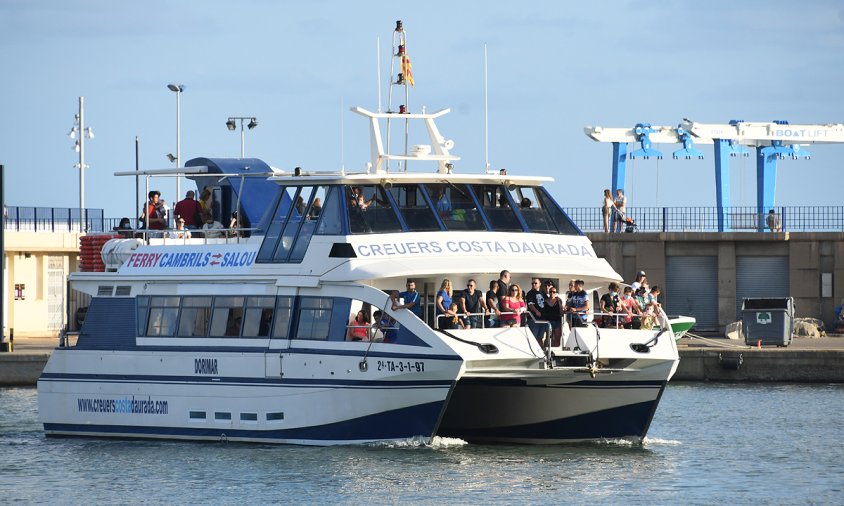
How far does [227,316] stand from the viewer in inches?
1169

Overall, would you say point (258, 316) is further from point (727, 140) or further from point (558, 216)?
point (727, 140)

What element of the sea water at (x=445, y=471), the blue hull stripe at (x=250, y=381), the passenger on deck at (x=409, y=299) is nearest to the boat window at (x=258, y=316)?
the blue hull stripe at (x=250, y=381)

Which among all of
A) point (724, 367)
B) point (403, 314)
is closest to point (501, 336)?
point (403, 314)

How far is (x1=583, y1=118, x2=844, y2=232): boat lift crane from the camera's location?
64.4m

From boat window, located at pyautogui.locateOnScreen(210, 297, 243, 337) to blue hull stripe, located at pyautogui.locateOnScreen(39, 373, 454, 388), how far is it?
77 cm

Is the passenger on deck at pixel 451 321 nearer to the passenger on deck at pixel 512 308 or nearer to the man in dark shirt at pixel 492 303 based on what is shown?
→ the man in dark shirt at pixel 492 303

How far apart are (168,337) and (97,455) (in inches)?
89.5

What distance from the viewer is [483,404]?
2933 centimetres

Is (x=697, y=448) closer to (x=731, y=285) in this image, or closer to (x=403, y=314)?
(x=403, y=314)

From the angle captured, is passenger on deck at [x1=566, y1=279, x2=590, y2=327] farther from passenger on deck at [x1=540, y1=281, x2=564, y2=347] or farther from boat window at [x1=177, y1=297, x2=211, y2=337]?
boat window at [x1=177, y1=297, x2=211, y2=337]

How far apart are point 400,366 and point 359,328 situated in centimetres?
107

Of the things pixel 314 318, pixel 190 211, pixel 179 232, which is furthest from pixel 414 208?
pixel 190 211

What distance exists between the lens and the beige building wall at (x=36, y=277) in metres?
53.6

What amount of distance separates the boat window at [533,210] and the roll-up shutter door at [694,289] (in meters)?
22.4
